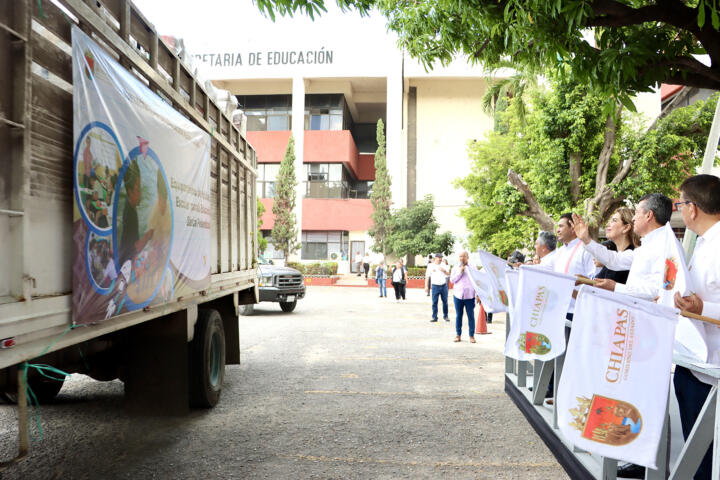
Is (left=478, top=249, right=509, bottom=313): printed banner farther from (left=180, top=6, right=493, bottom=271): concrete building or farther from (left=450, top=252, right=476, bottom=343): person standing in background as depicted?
(left=180, top=6, right=493, bottom=271): concrete building

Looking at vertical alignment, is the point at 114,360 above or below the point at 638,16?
below

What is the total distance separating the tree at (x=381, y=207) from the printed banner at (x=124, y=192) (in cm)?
3196

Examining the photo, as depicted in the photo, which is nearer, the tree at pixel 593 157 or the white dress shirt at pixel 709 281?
the white dress shirt at pixel 709 281

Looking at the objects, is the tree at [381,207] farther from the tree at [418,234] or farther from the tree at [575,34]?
the tree at [575,34]

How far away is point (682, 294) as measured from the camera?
262 centimetres

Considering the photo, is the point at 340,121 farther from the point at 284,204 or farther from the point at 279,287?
the point at 279,287

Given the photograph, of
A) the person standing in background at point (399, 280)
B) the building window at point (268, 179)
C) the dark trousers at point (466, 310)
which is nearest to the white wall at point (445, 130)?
the building window at point (268, 179)

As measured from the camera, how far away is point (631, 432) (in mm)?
2436

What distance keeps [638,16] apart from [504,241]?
18.4m

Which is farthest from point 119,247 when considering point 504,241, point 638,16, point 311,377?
point 504,241

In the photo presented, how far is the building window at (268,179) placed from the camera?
1559 inches

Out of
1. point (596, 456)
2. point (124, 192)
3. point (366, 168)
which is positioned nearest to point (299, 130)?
point (366, 168)

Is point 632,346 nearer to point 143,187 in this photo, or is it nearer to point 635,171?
point 143,187

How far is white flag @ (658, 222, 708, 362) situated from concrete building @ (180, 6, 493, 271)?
35.7 meters
